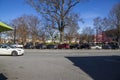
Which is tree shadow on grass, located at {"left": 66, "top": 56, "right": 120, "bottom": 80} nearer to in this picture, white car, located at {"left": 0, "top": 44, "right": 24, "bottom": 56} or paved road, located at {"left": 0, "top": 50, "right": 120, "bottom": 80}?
paved road, located at {"left": 0, "top": 50, "right": 120, "bottom": 80}

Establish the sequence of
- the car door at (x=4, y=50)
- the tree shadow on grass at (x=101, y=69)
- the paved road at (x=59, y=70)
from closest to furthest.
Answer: the paved road at (x=59, y=70) → the tree shadow on grass at (x=101, y=69) → the car door at (x=4, y=50)

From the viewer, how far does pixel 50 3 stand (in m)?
57.7

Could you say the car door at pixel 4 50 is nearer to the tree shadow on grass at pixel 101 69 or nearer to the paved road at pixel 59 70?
the paved road at pixel 59 70

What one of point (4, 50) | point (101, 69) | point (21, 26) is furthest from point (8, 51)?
point (21, 26)

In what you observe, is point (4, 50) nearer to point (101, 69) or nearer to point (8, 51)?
point (8, 51)

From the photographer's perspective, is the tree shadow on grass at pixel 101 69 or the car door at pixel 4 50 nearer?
the tree shadow on grass at pixel 101 69

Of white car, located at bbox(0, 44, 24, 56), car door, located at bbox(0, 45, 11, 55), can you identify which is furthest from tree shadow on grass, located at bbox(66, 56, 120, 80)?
car door, located at bbox(0, 45, 11, 55)

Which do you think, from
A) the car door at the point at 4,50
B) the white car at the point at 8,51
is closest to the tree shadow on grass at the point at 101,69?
the white car at the point at 8,51

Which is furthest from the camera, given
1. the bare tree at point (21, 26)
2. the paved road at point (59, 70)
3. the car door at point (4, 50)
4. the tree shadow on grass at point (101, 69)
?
the bare tree at point (21, 26)

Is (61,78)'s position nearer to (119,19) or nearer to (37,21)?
(119,19)

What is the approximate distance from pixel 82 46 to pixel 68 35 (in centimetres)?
4443

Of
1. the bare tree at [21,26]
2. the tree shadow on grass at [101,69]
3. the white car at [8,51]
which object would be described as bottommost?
the tree shadow on grass at [101,69]

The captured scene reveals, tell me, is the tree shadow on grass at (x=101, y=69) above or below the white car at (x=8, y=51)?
below

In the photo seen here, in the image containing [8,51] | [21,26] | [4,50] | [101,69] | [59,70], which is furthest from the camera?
[21,26]
